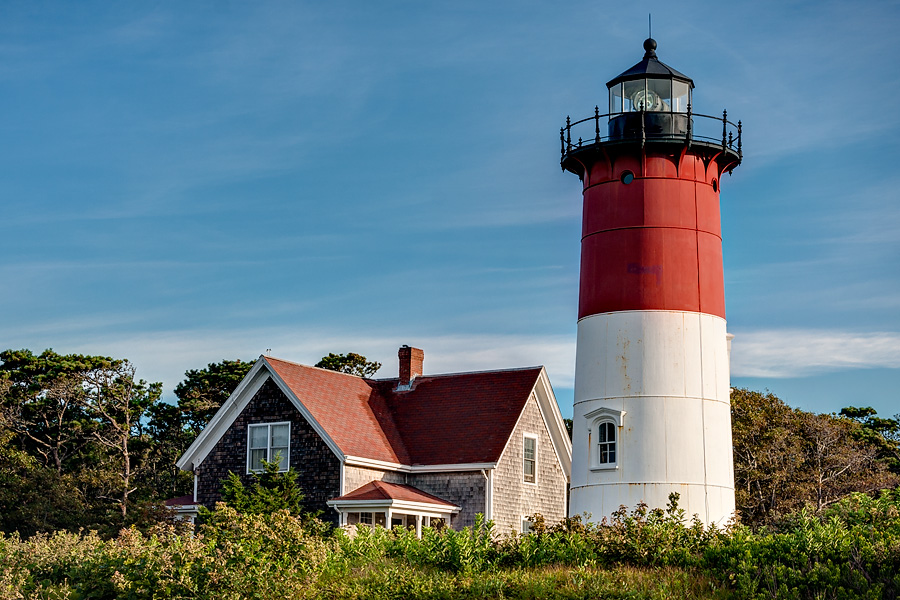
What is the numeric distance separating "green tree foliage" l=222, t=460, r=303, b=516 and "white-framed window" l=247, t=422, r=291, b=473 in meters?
0.67

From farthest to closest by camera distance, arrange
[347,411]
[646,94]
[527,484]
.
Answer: [527,484] → [347,411] → [646,94]

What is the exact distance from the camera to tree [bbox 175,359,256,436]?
4509 cm

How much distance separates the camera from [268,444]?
30531 millimetres

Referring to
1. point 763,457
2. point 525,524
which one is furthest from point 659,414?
point 763,457

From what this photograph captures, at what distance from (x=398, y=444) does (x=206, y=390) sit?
53.9ft

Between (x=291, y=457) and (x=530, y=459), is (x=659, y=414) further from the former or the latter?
(x=291, y=457)

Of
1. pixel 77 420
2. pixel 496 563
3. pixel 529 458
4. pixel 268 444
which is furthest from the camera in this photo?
pixel 77 420

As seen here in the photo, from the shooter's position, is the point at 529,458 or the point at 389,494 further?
the point at 529,458

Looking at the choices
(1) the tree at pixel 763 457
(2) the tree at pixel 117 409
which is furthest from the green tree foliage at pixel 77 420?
(1) the tree at pixel 763 457

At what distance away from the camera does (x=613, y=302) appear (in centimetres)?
2511

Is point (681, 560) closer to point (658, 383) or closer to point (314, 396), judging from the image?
point (658, 383)

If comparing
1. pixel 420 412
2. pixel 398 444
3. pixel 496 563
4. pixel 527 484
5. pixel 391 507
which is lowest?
pixel 496 563

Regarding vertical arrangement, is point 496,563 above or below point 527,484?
below

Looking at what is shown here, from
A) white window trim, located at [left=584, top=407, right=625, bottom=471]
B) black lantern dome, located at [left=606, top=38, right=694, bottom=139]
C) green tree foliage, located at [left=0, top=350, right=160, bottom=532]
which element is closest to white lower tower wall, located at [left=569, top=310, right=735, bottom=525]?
white window trim, located at [left=584, top=407, right=625, bottom=471]
